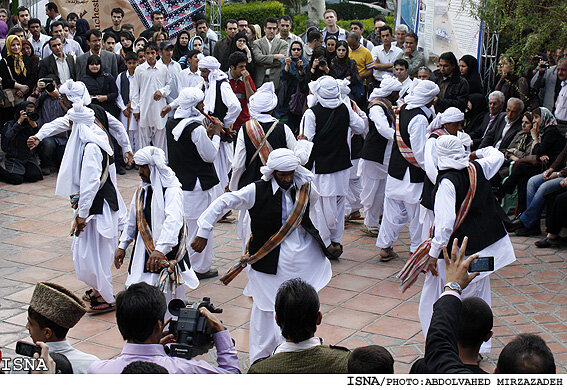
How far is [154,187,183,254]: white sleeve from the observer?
20.3 ft

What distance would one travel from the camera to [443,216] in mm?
5965

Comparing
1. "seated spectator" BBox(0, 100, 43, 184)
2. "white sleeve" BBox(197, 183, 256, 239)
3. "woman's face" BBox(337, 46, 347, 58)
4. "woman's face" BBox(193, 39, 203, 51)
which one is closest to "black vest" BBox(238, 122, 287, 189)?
"white sleeve" BBox(197, 183, 256, 239)

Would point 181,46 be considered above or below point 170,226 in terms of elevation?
above

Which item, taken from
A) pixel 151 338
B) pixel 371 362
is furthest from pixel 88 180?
pixel 371 362

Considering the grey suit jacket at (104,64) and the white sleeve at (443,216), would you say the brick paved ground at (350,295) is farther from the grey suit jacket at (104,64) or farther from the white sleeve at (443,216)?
the grey suit jacket at (104,64)

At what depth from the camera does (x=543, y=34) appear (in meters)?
7.82

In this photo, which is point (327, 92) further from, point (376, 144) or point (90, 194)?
point (90, 194)

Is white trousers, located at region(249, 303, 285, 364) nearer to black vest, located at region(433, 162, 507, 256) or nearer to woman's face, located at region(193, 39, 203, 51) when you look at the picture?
black vest, located at region(433, 162, 507, 256)

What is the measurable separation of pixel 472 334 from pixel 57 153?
1031 cm

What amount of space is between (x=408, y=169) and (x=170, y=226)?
334cm

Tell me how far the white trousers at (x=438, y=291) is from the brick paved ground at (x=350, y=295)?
303mm

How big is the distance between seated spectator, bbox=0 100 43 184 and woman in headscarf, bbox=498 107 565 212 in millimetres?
7118

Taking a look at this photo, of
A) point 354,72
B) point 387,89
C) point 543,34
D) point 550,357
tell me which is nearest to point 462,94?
point 354,72

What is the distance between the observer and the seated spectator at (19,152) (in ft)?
40.3
